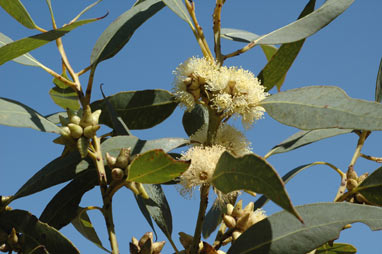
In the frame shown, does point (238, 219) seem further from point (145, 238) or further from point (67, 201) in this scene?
point (67, 201)

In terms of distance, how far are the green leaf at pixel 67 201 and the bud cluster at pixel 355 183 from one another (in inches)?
34.6

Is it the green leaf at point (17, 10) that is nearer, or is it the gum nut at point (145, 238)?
the gum nut at point (145, 238)

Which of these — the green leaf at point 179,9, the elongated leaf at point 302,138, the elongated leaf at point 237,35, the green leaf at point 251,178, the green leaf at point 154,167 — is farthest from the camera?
the elongated leaf at point 237,35

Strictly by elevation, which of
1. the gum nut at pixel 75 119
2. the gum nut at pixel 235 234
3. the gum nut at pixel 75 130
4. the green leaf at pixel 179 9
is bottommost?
the gum nut at pixel 235 234

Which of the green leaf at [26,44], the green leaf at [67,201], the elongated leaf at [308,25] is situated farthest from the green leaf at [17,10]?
the elongated leaf at [308,25]

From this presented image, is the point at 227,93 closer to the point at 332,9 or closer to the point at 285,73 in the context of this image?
the point at 285,73

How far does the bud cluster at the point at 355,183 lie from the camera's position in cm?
185

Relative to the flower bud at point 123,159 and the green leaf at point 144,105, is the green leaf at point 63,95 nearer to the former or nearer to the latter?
the green leaf at point 144,105

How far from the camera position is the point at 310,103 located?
1601 mm

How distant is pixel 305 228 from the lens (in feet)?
4.91

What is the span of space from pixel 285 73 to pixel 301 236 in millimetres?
632

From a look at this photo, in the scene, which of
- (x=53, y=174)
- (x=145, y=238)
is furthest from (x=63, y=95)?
(x=145, y=238)

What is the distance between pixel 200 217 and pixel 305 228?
0.30m

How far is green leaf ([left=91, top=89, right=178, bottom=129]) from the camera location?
1849mm
